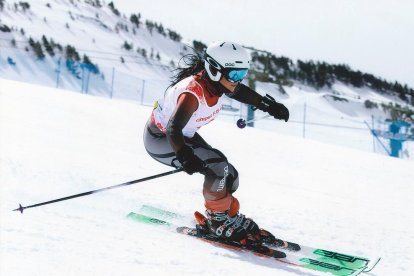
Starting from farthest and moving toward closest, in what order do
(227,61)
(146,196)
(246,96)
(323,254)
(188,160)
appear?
(146,196) → (246,96) → (323,254) → (227,61) → (188,160)

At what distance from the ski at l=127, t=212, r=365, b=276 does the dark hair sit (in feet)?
3.84

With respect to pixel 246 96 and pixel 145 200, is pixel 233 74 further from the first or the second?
pixel 145 200

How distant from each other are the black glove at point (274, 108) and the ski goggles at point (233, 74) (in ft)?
2.65

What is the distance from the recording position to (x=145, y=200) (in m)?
5.00

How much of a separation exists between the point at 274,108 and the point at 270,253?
1325mm

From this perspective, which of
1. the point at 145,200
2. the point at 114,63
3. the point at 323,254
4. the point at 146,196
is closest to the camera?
the point at 323,254

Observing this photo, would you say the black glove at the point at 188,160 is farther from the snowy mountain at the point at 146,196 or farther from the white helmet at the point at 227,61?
the white helmet at the point at 227,61

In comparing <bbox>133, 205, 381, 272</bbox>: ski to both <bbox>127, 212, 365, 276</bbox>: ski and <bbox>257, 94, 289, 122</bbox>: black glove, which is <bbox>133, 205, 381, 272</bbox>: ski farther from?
<bbox>257, 94, 289, 122</bbox>: black glove

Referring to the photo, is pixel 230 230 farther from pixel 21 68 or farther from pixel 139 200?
pixel 21 68

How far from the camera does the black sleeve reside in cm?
443

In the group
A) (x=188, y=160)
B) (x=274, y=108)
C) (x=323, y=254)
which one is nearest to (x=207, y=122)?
(x=188, y=160)

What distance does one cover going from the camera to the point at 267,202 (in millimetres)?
5668

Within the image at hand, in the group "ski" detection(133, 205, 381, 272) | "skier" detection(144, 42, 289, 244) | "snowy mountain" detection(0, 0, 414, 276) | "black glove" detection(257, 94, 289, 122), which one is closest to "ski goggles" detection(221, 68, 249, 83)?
"skier" detection(144, 42, 289, 244)

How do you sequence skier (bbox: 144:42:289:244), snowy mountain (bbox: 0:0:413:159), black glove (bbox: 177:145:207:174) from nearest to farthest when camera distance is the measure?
black glove (bbox: 177:145:207:174), skier (bbox: 144:42:289:244), snowy mountain (bbox: 0:0:413:159)
